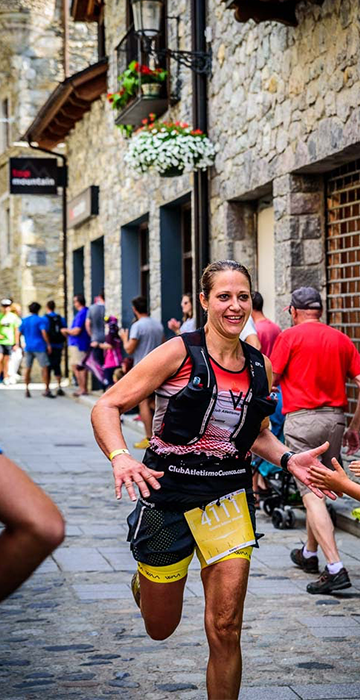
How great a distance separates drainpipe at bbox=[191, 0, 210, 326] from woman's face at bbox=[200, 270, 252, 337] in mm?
8836

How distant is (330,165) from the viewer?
9.80 meters

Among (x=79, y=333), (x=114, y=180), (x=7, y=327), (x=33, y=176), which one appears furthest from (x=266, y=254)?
(x=7, y=327)

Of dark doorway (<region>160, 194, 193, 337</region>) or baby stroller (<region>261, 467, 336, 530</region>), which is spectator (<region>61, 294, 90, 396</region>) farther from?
baby stroller (<region>261, 467, 336, 530</region>)

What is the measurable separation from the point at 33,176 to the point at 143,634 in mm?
19242

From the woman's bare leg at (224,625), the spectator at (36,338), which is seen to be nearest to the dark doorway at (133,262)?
the spectator at (36,338)

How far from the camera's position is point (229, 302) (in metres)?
4.20

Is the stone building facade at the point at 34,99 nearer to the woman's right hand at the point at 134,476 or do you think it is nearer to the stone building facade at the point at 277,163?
the stone building facade at the point at 277,163

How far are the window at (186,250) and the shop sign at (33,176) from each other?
330 inches

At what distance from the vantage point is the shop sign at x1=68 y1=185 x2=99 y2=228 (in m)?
20.5

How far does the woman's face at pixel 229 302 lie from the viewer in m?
4.18

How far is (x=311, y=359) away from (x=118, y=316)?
1222cm

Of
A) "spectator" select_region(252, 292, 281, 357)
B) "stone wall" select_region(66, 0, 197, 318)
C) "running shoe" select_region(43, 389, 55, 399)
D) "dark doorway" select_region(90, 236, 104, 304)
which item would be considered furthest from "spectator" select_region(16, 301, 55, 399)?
"spectator" select_region(252, 292, 281, 357)

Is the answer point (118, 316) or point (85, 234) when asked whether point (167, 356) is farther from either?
point (85, 234)

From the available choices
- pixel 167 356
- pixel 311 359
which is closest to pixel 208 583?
pixel 167 356
